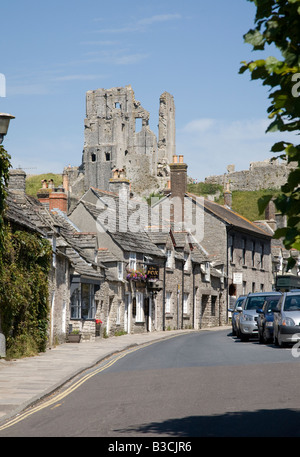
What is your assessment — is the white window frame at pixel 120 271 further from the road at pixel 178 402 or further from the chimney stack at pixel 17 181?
the road at pixel 178 402

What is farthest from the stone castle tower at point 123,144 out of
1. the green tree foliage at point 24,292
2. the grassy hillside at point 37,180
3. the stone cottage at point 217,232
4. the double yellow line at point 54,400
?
the double yellow line at point 54,400

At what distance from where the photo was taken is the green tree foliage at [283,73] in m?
6.86

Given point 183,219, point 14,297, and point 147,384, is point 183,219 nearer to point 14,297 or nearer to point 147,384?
point 14,297

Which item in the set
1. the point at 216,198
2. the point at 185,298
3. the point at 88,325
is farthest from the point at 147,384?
the point at 216,198

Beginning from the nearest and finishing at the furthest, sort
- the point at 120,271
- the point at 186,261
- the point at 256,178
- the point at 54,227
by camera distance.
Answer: the point at 54,227, the point at 120,271, the point at 186,261, the point at 256,178

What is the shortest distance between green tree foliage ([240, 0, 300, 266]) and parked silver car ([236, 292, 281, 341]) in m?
21.1

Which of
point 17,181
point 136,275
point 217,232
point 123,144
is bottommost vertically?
point 136,275

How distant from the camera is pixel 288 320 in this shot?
22.2 meters

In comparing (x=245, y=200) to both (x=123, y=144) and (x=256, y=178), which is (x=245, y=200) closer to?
(x=256, y=178)

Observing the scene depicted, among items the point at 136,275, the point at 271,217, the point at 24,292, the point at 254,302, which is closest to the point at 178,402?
the point at 24,292

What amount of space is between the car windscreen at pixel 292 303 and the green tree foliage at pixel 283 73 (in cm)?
1601

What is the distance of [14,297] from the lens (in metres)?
20.9

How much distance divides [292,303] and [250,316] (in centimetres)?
507

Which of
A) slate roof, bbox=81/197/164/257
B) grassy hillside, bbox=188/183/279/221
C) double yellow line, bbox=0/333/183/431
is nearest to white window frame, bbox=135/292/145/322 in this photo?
slate roof, bbox=81/197/164/257
